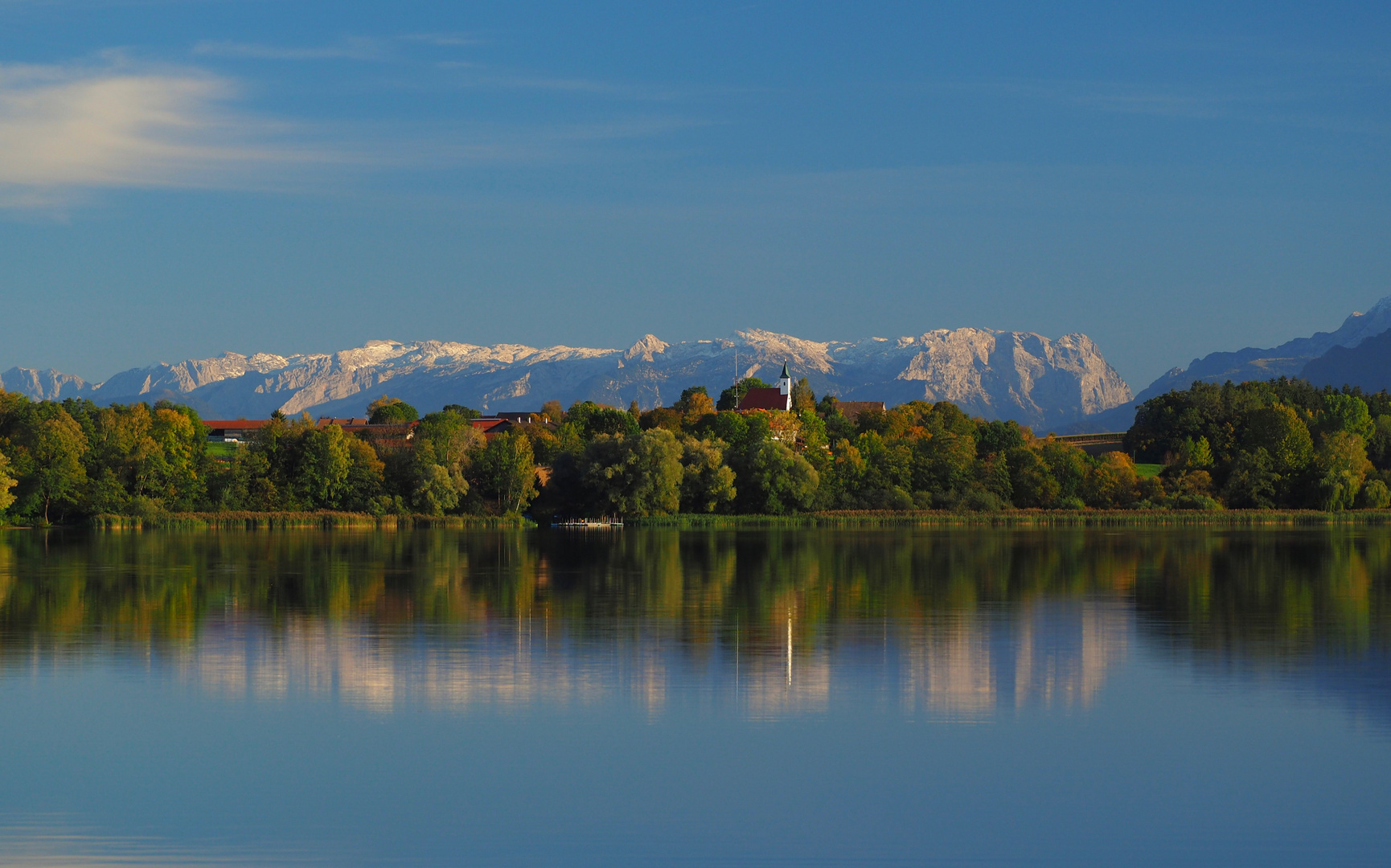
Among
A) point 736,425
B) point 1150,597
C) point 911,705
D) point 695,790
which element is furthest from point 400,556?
point 736,425

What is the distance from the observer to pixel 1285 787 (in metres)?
15.1

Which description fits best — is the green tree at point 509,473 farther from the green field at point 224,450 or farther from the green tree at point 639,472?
the green field at point 224,450

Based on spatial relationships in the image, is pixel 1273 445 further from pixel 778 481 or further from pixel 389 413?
pixel 389 413

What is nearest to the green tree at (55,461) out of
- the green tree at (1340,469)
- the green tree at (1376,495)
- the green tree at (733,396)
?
the green tree at (733,396)

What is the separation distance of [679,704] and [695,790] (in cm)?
464

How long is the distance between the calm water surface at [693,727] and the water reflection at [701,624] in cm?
16

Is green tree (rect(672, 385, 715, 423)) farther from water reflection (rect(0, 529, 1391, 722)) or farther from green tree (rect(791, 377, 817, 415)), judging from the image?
water reflection (rect(0, 529, 1391, 722))

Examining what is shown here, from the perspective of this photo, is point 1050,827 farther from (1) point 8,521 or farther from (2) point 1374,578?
(1) point 8,521

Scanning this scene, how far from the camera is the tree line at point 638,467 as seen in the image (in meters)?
88.8

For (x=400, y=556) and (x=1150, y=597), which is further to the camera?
(x=400, y=556)

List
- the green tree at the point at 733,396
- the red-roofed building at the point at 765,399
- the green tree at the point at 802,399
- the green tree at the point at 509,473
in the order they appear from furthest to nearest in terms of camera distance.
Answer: the red-roofed building at the point at 765,399, the green tree at the point at 733,396, the green tree at the point at 802,399, the green tree at the point at 509,473

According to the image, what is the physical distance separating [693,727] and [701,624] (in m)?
11.4

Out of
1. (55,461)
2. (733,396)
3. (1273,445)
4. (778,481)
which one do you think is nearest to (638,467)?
(778,481)

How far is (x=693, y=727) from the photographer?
1784 cm
